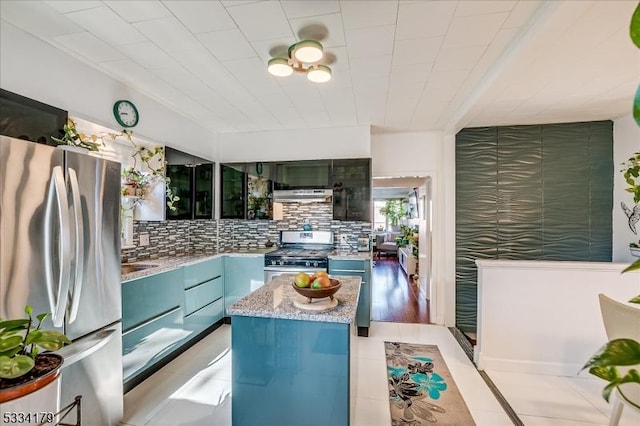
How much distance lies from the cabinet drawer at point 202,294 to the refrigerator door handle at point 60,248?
142 centimetres

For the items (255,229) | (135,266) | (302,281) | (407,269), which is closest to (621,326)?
(302,281)

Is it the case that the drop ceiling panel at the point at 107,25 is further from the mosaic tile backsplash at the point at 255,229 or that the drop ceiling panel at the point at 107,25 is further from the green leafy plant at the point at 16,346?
the mosaic tile backsplash at the point at 255,229

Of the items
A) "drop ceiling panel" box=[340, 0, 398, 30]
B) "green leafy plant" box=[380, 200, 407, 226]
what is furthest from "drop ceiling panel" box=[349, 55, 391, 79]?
"green leafy plant" box=[380, 200, 407, 226]

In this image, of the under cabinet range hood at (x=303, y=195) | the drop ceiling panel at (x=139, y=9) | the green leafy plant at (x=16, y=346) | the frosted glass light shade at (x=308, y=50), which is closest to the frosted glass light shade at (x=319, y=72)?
the frosted glass light shade at (x=308, y=50)

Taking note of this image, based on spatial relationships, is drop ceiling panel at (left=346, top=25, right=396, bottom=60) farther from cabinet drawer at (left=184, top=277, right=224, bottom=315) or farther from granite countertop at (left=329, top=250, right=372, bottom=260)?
cabinet drawer at (left=184, top=277, right=224, bottom=315)

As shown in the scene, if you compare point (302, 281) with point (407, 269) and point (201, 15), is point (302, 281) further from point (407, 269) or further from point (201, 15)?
point (407, 269)

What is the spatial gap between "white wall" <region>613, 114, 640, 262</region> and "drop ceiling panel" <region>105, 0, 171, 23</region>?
14.7 feet

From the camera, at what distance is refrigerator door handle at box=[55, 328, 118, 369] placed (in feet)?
5.18

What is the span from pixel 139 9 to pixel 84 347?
199cm

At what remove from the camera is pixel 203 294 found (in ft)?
10.8

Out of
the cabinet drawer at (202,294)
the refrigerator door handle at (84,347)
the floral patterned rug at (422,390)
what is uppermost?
the refrigerator door handle at (84,347)

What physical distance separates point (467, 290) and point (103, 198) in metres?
4.00

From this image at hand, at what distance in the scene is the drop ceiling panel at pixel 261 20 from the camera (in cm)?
167

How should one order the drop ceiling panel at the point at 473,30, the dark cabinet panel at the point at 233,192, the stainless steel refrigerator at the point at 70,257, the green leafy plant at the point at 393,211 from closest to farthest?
the stainless steel refrigerator at the point at 70,257
the drop ceiling panel at the point at 473,30
the dark cabinet panel at the point at 233,192
the green leafy plant at the point at 393,211
